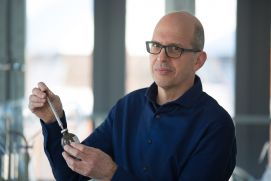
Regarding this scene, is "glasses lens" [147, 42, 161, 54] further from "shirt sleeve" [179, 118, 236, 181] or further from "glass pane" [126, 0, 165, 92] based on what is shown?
"glass pane" [126, 0, 165, 92]

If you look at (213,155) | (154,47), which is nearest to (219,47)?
(154,47)

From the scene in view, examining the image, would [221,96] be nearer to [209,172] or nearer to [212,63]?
[212,63]

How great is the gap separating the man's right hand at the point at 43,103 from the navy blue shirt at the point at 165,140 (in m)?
0.03

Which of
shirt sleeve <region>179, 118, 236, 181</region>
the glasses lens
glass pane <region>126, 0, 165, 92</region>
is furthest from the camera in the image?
glass pane <region>126, 0, 165, 92</region>

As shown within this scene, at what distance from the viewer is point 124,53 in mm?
4742

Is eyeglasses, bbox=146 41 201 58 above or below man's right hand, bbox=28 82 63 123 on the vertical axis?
above

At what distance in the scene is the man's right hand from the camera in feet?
4.95

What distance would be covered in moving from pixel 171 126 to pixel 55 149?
1.27 ft

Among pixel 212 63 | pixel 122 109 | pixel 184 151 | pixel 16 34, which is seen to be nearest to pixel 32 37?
pixel 16 34

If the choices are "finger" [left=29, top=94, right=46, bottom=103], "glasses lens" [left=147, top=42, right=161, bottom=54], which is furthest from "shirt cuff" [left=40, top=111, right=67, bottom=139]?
"glasses lens" [left=147, top=42, right=161, bottom=54]

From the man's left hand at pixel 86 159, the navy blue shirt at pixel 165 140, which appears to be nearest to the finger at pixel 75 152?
the man's left hand at pixel 86 159

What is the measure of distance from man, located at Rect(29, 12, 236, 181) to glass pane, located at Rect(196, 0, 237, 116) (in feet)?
10.2

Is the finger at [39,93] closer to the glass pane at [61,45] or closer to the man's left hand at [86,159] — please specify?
the man's left hand at [86,159]

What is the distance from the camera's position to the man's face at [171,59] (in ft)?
5.02
